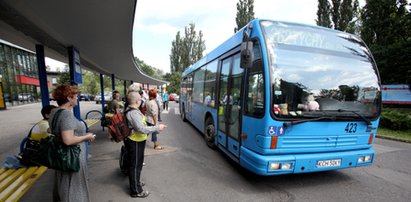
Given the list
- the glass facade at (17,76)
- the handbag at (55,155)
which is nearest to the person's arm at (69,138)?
the handbag at (55,155)

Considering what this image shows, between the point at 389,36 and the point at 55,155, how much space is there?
26.0 m

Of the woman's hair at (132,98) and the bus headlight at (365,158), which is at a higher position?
the woman's hair at (132,98)

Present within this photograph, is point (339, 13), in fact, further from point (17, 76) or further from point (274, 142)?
point (17, 76)

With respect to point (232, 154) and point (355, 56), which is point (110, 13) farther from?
point (355, 56)

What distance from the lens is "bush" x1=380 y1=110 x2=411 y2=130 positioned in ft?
25.1

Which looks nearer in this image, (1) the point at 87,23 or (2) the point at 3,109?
(1) the point at 87,23

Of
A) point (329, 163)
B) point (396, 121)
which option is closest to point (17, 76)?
point (329, 163)

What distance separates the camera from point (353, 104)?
125 inches

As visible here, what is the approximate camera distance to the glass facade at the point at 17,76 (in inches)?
720

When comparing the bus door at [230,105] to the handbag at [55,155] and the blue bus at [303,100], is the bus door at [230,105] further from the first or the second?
the handbag at [55,155]

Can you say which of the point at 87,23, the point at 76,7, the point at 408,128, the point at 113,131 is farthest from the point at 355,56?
the point at 408,128

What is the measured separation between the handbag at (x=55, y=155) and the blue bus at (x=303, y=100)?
247cm

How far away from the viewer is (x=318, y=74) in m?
3.08

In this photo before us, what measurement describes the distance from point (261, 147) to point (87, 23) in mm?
3951
